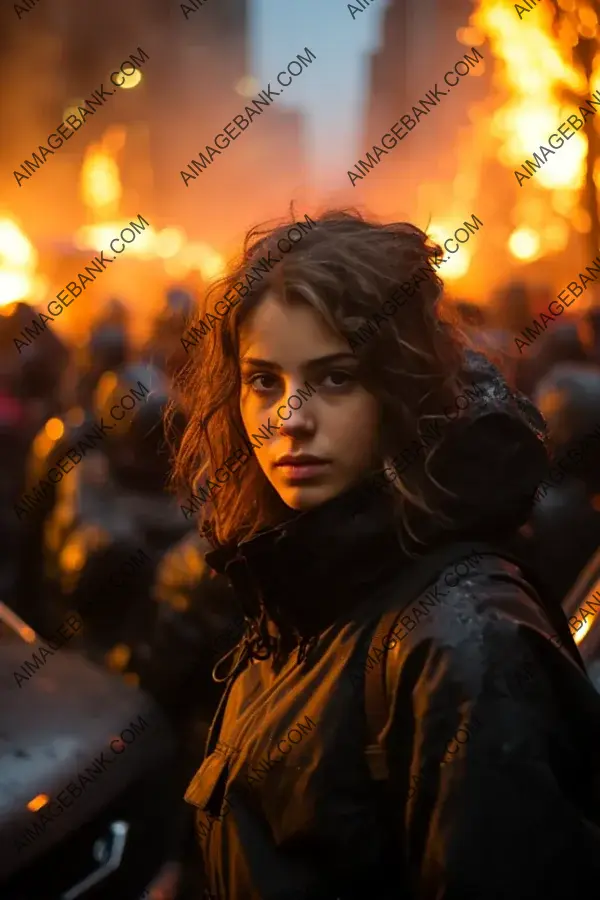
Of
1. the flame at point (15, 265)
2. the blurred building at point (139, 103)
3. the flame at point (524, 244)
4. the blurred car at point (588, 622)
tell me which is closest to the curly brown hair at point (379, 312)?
the blurred car at point (588, 622)

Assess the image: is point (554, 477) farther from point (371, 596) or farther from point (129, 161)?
point (129, 161)

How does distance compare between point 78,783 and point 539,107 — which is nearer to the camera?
point 78,783

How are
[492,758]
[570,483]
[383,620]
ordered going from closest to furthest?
[492,758] < [383,620] < [570,483]

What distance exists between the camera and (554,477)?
2895 millimetres

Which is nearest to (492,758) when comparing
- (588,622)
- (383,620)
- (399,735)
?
(399,735)

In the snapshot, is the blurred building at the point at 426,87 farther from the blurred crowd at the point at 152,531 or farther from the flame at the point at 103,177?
the blurred crowd at the point at 152,531

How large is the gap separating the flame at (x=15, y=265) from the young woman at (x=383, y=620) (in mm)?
14018

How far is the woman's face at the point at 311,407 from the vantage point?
1232mm

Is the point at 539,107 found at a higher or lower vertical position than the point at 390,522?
higher

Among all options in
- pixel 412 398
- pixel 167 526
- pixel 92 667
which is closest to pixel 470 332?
pixel 412 398

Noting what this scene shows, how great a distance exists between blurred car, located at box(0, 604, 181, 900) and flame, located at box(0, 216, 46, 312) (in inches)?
515

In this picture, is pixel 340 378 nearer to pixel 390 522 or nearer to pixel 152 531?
pixel 390 522

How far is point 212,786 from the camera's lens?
52.2 inches

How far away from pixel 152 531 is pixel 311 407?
221 centimetres
